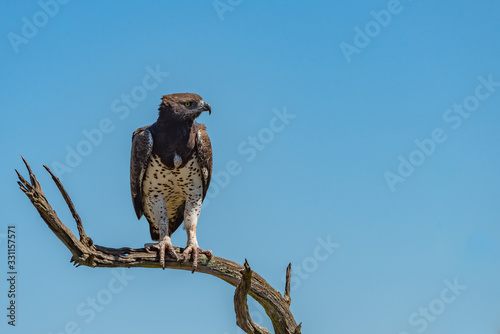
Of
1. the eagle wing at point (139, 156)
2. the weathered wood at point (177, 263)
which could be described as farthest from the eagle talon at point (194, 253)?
the eagle wing at point (139, 156)

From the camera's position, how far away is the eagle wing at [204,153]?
9.78m

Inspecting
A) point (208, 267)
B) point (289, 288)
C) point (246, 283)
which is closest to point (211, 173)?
point (208, 267)

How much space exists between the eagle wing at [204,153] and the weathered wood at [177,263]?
1.50 metres

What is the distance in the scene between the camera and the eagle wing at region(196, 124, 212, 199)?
9.78 metres

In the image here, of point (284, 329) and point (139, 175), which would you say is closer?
point (284, 329)

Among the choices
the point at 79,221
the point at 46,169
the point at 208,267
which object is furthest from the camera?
the point at 208,267

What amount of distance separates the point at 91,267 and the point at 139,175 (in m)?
2.34

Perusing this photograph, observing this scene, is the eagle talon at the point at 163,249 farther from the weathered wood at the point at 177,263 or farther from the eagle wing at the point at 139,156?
the eagle wing at the point at 139,156

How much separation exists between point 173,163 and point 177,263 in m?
1.64

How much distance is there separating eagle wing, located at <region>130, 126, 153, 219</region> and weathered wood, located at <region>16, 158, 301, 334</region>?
151 cm

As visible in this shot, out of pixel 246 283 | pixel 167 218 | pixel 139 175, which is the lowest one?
pixel 246 283

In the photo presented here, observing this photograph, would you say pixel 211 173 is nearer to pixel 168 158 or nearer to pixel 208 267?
pixel 168 158

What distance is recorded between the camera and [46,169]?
23.1 ft

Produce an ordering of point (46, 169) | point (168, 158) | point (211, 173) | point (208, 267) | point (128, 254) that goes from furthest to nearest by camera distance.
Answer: point (211, 173) < point (168, 158) < point (208, 267) < point (128, 254) < point (46, 169)
